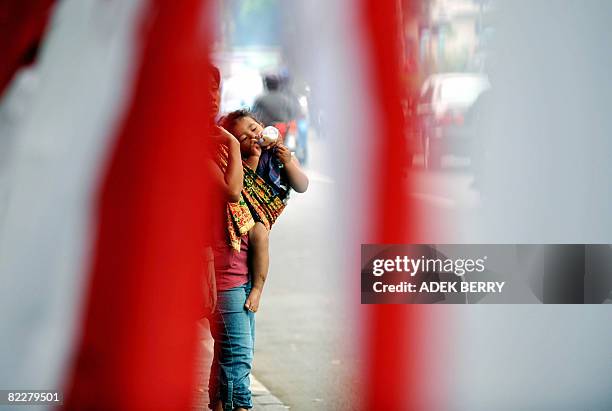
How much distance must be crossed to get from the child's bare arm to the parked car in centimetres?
38

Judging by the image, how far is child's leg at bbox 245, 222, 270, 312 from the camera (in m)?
5.20

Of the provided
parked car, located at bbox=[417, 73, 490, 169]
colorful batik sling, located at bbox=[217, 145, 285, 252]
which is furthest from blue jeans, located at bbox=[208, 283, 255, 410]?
parked car, located at bbox=[417, 73, 490, 169]

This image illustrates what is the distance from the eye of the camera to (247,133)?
5195 millimetres

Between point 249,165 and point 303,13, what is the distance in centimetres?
48

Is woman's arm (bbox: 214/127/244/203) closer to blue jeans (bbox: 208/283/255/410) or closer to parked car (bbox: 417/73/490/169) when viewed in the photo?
blue jeans (bbox: 208/283/255/410)

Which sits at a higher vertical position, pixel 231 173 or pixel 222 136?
pixel 222 136

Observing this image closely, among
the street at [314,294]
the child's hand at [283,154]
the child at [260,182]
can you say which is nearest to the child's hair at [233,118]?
the child at [260,182]

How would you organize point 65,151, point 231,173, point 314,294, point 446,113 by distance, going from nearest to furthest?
point 65,151 < point 231,173 < point 446,113 < point 314,294

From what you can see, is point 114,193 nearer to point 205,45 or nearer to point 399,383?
point 205,45

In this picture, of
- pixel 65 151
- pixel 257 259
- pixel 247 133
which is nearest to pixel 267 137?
pixel 247 133

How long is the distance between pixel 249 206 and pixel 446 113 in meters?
0.67

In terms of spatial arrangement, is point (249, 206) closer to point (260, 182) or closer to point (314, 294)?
point (260, 182)

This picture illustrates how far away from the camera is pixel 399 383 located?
211 inches

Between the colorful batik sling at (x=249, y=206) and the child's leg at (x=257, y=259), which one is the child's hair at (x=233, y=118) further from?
the child's leg at (x=257, y=259)
